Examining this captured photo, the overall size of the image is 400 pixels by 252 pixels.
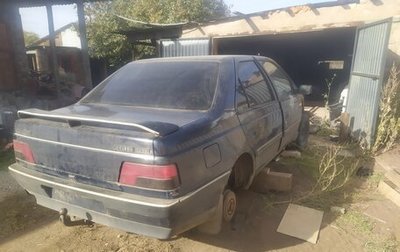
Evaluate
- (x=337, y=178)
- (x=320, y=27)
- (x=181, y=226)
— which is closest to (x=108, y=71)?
(x=320, y=27)

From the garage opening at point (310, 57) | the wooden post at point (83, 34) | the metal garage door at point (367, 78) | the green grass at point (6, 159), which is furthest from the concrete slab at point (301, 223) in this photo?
the garage opening at point (310, 57)

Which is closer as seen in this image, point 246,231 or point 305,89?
point 246,231

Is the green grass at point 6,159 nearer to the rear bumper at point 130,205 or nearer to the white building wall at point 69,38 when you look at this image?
the rear bumper at point 130,205

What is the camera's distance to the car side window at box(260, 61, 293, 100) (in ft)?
13.4

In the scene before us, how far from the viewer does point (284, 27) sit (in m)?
8.48

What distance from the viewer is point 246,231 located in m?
3.24

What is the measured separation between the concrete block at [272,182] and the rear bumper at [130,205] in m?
1.46

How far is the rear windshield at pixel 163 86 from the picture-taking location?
116 inches

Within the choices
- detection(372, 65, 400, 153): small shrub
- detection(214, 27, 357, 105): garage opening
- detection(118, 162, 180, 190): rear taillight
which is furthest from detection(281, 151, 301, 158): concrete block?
detection(214, 27, 357, 105): garage opening

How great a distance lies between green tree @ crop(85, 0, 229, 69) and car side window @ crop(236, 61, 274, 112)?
49.6ft

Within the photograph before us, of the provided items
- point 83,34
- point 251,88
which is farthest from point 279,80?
point 83,34

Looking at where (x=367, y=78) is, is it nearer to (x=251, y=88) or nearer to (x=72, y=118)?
(x=251, y=88)

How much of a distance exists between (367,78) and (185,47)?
5.87 m

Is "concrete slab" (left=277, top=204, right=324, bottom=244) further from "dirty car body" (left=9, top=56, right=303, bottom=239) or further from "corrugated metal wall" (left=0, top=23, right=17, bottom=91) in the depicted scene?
"corrugated metal wall" (left=0, top=23, right=17, bottom=91)
